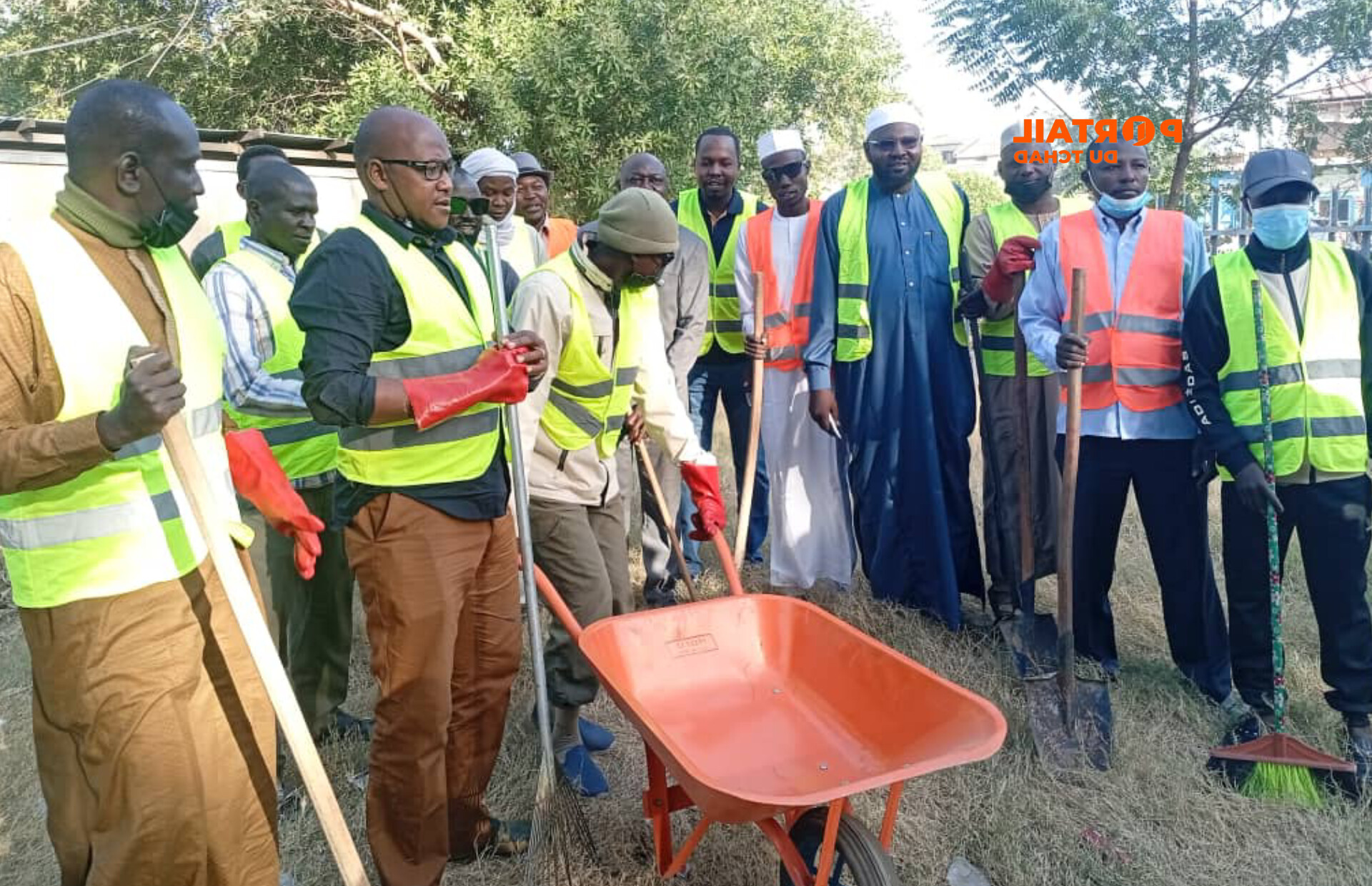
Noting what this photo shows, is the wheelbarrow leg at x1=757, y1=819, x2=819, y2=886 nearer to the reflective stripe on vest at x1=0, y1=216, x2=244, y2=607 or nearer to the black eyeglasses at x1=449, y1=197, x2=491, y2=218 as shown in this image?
the reflective stripe on vest at x1=0, y1=216, x2=244, y2=607

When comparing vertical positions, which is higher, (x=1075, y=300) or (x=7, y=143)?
(x=7, y=143)

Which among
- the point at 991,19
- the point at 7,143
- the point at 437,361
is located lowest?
the point at 437,361

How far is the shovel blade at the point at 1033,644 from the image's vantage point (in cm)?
368

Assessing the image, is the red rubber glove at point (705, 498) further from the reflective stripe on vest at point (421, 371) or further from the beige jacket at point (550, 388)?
the reflective stripe on vest at point (421, 371)

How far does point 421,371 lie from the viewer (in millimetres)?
2391

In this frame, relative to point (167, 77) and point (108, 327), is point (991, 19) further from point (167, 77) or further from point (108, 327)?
point (167, 77)

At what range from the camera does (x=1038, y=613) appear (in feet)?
13.7

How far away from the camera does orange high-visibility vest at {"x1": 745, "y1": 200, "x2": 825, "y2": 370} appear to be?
4793 mm

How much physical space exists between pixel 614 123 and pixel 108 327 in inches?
356

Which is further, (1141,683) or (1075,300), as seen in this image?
(1141,683)

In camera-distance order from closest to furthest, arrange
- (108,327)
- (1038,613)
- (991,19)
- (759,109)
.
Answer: (108,327)
(1038,613)
(991,19)
(759,109)

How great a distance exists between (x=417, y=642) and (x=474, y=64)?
965 centimetres

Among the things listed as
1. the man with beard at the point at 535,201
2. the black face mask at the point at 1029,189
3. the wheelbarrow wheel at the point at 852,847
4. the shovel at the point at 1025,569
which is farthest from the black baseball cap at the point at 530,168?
the wheelbarrow wheel at the point at 852,847

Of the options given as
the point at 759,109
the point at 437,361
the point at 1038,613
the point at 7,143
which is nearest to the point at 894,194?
the point at 1038,613
